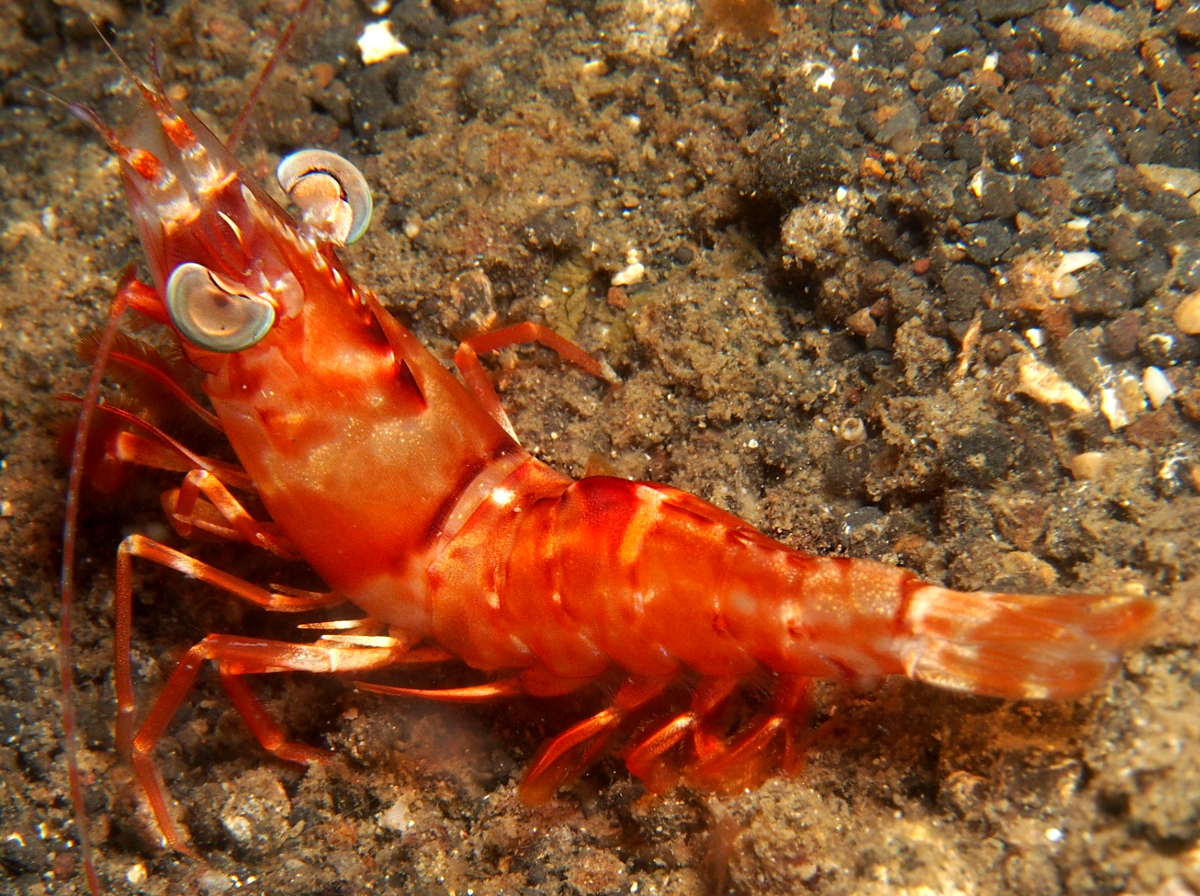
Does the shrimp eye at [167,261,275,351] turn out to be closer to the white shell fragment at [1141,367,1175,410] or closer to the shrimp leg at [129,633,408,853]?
the shrimp leg at [129,633,408,853]

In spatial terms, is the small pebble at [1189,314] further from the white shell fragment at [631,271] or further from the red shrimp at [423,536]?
the white shell fragment at [631,271]

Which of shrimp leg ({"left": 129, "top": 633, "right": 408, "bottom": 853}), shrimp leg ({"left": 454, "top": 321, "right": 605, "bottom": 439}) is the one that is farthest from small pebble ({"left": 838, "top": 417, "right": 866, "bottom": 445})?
shrimp leg ({"left": 129, "top": 633, "right": 408, "bottom": 853})

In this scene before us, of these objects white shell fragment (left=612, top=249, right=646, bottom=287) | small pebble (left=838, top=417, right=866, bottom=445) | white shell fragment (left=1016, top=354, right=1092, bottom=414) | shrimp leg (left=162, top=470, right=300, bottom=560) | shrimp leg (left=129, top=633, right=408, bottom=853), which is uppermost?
white shell fragment (left=1016, top=354, right=1092, bottom=414)

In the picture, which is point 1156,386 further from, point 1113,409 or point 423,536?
point 423,536

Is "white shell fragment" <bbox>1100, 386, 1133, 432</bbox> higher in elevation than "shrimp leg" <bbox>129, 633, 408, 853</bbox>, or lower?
higher

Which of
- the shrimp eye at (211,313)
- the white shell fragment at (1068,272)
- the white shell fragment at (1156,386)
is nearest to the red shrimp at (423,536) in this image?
the shrimp eye at (211,313)

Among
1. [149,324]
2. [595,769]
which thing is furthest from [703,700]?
[149,324]

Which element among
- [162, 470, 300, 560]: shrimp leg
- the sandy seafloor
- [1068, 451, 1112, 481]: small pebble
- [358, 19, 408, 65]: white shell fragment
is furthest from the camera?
[358, 19, 408, 65]: white shell fragment

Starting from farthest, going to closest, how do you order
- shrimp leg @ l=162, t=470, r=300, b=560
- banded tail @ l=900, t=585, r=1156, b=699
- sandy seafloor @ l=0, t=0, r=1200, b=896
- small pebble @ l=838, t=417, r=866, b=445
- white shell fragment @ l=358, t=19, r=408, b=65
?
white shell fragment @ l=358, t=19, r=408, b=65 → shrimp leg @ l=162, t=470, r=300, b=560 → small pebble @ l=838, t=417, r=866, b=445 → sandy seafloor @ l=0, t=0, r=1200, b=896 → banded tail @ l=900, t=585, r=1156, b=699
